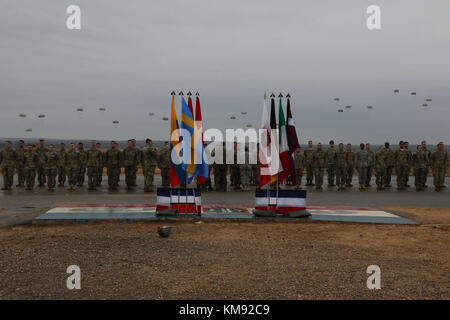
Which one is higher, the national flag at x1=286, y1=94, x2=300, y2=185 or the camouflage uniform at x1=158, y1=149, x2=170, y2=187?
the national flag at x1=286, y1=94, x2=300, y2=185

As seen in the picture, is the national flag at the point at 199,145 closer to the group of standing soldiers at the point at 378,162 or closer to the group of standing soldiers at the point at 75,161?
the group of standing soldiers at the point at 75,161

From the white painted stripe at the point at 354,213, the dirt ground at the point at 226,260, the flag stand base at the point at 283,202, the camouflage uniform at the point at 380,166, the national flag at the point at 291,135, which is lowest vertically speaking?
the dirt ground at the point at 226,260

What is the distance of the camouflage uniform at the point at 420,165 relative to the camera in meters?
20.6

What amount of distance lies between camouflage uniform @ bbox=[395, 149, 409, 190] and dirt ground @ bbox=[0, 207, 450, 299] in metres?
9.84

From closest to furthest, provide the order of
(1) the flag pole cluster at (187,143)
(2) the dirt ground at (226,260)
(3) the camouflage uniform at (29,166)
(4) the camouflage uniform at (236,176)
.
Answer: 1. (2) the dirt ground at (226,260)
2. (1) the flag pole cluster at (187,143)
3. (3) the camouflage uniform at (29,166)
4. (4) the camouflage uniform at (236,176)

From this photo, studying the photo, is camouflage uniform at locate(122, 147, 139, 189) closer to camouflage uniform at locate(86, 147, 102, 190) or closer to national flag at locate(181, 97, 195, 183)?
camouflage uniform at locate(86, 147, 102, 190)

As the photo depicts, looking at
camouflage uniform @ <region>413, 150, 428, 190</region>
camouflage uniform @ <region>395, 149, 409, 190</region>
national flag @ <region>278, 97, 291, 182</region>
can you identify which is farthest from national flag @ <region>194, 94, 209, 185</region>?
camouflage uniform @ <region>413, 150, 428, 190</region>

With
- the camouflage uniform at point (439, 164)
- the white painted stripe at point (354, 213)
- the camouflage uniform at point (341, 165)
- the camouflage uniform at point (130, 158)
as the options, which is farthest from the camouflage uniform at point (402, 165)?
the camouflage uniform at point (130, 158)

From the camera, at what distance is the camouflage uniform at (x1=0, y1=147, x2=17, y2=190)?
63.0ft

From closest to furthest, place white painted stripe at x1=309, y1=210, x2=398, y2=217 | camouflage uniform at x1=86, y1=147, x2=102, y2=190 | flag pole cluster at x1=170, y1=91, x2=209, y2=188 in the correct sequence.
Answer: flag pole cluster at x1=170, y1=91, x2=209, y2=188 < white painted stripe at x1=309, y1=210, x2=398, y2=217 < camouflage uniform at x1=86, y1=147, x2=102, y2=190

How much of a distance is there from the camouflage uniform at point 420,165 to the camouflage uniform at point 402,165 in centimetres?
47

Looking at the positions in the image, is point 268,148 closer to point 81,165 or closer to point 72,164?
point 72,164

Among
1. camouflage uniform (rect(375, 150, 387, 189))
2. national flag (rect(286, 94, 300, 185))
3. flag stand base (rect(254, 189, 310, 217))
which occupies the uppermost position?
national flag (rect(286, 94, 300, 185))
